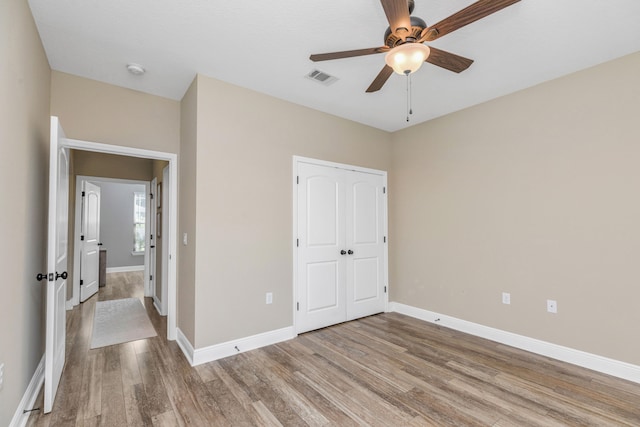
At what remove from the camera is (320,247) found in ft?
12.5

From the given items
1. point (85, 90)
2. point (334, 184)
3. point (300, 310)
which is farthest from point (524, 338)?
point (85, 90)

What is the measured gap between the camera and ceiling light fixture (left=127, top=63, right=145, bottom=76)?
2.75 meters

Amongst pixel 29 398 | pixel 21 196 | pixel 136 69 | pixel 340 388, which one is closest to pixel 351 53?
pixel 136 69

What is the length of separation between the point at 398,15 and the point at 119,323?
15.0 feet

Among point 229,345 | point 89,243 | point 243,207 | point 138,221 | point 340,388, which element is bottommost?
point 340,388

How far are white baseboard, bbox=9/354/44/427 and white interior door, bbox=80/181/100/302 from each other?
2.90 m

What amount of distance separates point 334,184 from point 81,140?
2.72 metres

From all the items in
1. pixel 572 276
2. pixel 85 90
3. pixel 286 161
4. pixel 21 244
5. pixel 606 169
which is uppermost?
pixel 85 90

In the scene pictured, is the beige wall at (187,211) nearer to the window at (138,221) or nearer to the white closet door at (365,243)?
the white closet door at (365,243)

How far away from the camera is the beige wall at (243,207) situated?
293 centimetres

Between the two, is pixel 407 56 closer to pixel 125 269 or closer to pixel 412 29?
pixel 412 29

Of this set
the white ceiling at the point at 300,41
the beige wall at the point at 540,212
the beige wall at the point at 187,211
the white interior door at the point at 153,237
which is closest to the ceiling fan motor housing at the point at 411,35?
the white ceiling at the point at 300,41

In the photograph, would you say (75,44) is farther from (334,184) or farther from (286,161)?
(334,184)

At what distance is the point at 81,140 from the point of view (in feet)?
9.57
